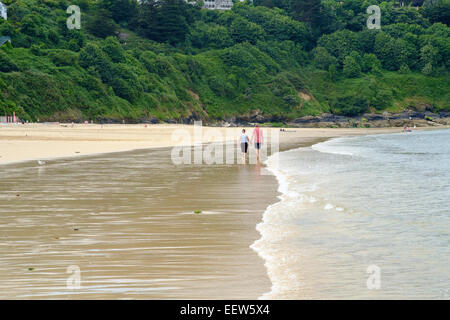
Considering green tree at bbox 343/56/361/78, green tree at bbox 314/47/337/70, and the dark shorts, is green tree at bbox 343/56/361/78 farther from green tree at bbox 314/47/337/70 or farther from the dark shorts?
the dark shorts

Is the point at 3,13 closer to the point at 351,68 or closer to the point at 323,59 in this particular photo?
the point at 323,59

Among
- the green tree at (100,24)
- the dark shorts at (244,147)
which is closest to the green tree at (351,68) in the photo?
the green tree at (100,24)

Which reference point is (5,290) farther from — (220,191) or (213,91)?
(213,91)

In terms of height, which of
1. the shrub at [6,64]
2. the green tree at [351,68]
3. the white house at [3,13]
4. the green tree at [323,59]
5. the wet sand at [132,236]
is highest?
the white house at [3,13]

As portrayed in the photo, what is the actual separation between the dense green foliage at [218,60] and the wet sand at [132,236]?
44.4 metres

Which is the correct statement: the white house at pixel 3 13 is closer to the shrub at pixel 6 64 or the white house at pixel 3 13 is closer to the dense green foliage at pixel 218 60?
the dense green foliage at pixel 218 60

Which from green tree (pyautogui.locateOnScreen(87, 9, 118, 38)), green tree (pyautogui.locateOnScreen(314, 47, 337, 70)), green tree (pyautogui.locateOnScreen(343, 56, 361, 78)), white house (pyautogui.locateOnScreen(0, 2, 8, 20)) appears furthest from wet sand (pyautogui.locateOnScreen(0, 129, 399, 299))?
green tree (pyautogui.locateOnScreen(314, 47, 337, 70))

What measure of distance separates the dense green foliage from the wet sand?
44399mm

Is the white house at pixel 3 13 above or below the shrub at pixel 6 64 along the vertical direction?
above

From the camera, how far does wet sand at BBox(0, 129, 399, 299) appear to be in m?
6.01

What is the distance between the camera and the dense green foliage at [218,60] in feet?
223

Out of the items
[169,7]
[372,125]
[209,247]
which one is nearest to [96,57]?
[169,7]

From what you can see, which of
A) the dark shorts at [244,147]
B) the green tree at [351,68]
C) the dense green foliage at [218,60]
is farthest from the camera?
the green tree at [351,68]
